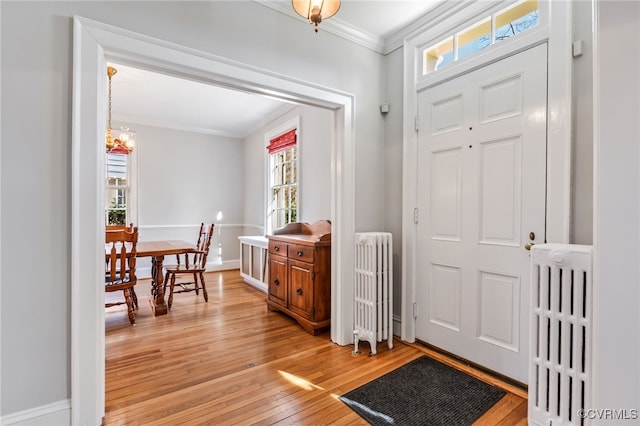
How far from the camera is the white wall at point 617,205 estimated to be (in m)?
1.08

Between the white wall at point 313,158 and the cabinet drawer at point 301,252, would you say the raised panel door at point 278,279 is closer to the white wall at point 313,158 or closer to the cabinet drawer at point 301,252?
the cabinet drawer at point 301,252

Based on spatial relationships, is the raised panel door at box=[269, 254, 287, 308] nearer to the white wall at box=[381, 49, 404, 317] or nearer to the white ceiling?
the white wall at box=[381, 49, 404, 317]

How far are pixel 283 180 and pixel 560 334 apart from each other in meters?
3.93

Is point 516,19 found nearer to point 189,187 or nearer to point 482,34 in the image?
point 482,34

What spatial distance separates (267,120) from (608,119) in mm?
4655

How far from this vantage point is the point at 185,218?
5660mm

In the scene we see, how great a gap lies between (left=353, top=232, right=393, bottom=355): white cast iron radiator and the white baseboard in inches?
72.5

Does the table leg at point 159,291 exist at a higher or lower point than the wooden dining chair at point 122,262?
lower

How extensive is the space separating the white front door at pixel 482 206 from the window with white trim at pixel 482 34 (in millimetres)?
191

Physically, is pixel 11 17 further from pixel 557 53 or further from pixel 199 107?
pixel 199 107

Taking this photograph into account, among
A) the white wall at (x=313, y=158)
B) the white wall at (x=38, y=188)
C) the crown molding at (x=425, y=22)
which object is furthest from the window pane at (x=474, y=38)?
the white wall at (x=38, y=188)

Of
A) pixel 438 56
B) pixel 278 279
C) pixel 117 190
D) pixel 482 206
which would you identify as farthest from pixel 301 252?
pixel 117 190

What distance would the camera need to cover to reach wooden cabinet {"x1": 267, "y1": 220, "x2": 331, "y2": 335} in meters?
2.74

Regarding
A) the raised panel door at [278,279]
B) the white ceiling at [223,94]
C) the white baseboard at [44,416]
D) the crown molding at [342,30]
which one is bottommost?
the white baseboard at [44,416]
